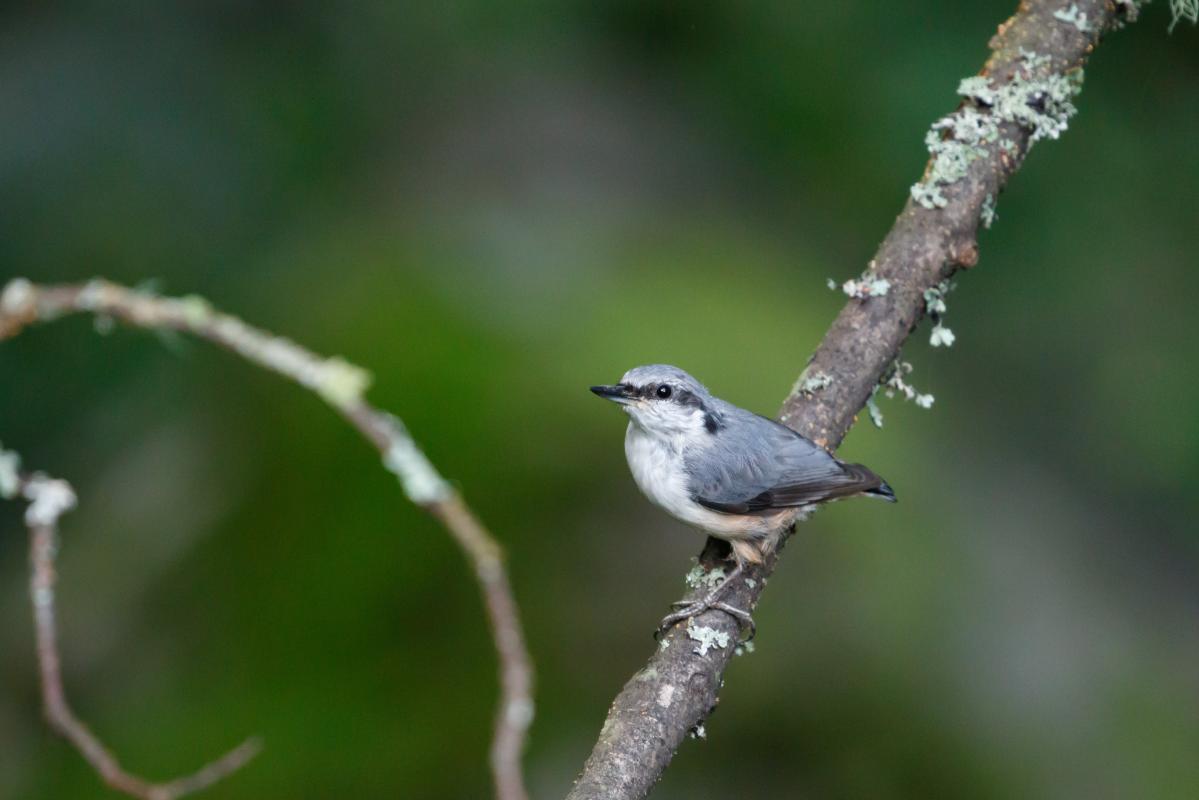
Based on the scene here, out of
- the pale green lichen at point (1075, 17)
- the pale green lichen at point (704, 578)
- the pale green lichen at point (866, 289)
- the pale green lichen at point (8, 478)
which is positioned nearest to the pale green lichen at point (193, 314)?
the pale green lichen at point (8, 478)

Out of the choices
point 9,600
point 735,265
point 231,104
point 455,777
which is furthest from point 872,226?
point 9,600

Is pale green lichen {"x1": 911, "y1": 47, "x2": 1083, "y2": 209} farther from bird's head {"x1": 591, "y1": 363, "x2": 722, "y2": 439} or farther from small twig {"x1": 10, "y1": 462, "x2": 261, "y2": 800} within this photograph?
small twig {"x1": 10, "y1": 462, "x2": 261, "y2": 800}

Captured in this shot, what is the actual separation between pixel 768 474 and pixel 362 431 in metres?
1.70

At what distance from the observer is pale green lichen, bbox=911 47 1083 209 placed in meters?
2.70

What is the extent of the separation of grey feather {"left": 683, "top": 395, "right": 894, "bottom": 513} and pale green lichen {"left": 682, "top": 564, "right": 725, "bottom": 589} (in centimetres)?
15

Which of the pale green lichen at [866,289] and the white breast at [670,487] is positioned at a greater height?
the pale green lichen at [866,289]

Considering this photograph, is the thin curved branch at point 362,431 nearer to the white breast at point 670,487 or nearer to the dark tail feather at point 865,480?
the white breast at point 670,487

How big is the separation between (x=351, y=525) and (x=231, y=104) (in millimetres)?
2558

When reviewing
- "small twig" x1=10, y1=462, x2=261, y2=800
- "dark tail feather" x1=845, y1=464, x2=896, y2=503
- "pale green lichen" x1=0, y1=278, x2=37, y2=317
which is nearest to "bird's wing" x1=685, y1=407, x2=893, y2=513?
"dark tail feather" x1=845, y1=464, x2=896, y2=503

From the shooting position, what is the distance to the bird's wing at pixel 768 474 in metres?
2.59

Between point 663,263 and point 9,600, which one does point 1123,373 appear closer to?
point 663,263

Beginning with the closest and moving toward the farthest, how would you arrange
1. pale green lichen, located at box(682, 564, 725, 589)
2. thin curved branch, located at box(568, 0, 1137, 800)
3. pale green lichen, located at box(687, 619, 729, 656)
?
pale green lichen, located at box(687, 619, 729, 656), pale green lichen, located at box(682, 564, 725, 589), thin curved branch, located at box(568, 0, 1137, 800)

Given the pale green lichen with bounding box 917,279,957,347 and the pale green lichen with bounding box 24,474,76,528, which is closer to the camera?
the pale green lichen with bounding box 24,474,76,528

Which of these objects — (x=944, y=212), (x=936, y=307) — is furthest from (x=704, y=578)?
(x=944, y=212)
